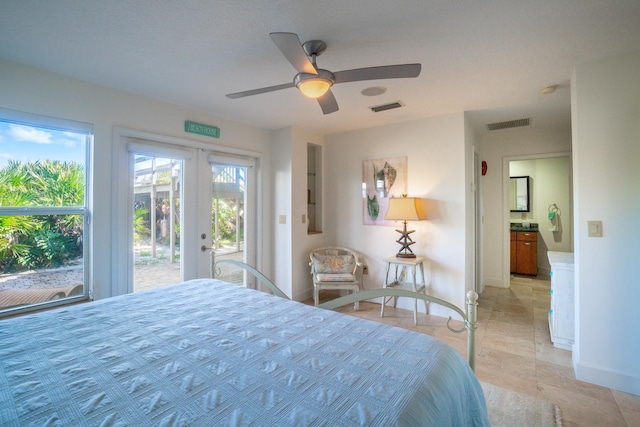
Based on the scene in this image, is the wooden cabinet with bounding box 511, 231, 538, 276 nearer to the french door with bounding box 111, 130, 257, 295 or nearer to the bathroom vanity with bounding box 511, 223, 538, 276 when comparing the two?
the bathroom vanity with bounding box 511, 223, 538, 276

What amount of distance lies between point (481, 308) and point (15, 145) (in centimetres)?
504

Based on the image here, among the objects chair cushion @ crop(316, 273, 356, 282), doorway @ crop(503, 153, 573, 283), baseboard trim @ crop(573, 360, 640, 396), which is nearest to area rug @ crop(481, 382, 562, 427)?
baseboard trim @ crop(573, 360, 640, 396)

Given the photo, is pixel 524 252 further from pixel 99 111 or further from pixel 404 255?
pixel 99 111

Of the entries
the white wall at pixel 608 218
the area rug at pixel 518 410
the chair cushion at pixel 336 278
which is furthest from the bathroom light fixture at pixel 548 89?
the chair cushion at pixel 336 278

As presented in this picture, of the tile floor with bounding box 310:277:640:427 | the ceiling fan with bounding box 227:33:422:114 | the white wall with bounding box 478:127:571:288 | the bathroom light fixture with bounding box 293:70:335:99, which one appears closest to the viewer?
the ceiling fan with bounding box 227:33:422:114

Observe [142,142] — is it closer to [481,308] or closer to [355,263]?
[355,263]

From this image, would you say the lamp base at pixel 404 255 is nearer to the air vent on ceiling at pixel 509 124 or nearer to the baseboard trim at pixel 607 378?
the baseboard trim at pixel 607 378

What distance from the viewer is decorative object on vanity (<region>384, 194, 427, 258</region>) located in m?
3.36

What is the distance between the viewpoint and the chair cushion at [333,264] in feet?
12.5

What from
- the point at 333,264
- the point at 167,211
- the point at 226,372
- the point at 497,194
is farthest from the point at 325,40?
the point at 497,194

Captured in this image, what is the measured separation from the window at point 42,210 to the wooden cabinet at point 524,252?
6476 millimetres

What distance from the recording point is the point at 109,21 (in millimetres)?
1694

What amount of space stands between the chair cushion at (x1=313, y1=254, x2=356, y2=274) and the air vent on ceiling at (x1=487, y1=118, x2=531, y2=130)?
267 centimetres

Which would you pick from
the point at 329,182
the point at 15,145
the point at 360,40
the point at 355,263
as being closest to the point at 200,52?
the point at 360,40
